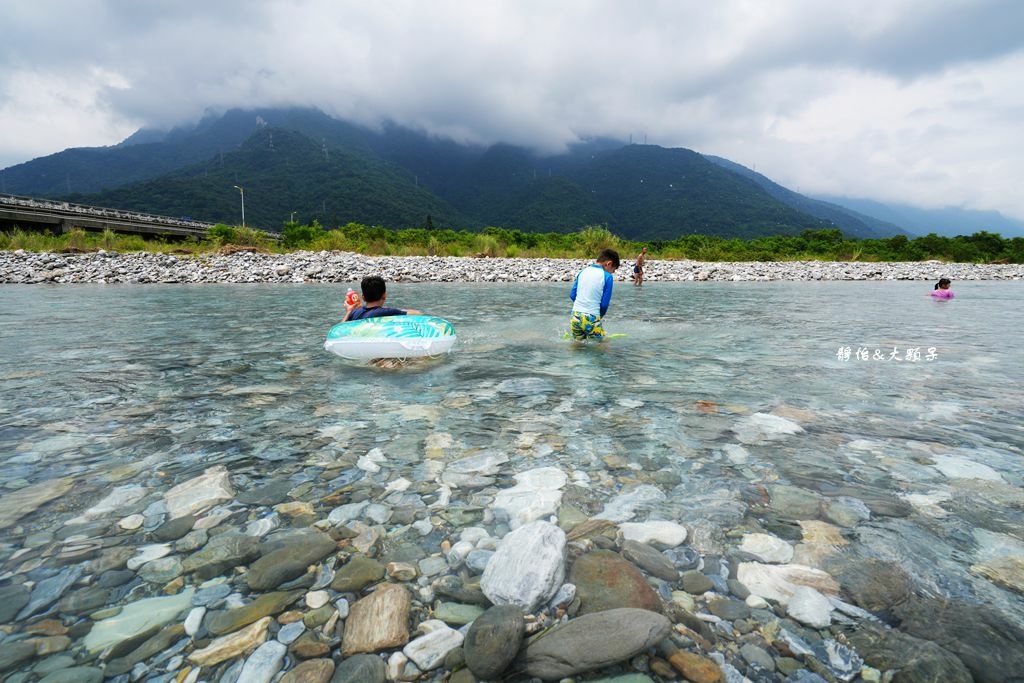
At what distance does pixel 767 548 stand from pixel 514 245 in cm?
4032

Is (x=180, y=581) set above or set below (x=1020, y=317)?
below

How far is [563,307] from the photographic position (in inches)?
639

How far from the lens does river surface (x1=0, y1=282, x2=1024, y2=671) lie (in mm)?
3188

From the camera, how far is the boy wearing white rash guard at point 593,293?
29.8 feet

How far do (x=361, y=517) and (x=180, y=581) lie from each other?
0.98 m

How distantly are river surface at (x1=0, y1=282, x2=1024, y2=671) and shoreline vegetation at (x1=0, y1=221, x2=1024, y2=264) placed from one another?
2863 cm

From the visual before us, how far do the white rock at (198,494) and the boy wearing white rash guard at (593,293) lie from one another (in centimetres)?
686

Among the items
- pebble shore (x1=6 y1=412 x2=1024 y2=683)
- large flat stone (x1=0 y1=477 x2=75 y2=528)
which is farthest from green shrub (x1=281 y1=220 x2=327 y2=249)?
pebble shore (x1=6 y1=412 x2=1024 y2=683)

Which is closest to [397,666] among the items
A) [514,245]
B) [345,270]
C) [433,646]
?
[433,646]

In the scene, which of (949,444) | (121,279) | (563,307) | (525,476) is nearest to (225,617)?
(525,476)

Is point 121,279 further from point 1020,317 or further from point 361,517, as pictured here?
point 1020,317

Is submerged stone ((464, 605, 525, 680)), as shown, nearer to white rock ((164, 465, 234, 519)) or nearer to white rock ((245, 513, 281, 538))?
white rock ((245, 513, 281, 538))

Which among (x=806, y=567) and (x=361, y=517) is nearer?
(x=806, y=567)

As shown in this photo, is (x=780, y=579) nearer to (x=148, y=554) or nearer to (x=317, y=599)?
(x=317, y=599)
